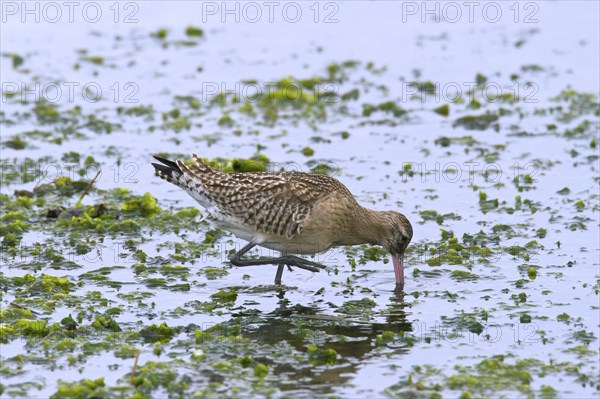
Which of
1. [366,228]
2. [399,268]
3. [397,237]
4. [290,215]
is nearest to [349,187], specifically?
[366,228]

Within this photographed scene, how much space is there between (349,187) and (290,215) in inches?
120

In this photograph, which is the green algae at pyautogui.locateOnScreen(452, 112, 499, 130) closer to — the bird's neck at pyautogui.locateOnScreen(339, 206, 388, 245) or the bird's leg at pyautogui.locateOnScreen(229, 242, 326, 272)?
the bird's neck at pyautogui.locateOnScreen(339, 206, 388, 245)

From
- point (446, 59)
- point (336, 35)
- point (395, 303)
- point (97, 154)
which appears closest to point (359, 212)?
point (395, 303)

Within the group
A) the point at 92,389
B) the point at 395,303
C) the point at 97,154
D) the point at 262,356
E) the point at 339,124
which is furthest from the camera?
the point at 339,124

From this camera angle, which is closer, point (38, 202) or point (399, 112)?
point (38, 202)

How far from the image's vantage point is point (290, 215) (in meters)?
10.9

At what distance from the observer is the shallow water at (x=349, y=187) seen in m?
8.83

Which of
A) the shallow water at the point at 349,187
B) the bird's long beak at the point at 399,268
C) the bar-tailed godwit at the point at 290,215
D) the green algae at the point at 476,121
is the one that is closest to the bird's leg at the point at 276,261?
the bar-tailed godwit at the point at 290,215

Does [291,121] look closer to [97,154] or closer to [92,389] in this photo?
[97,154]

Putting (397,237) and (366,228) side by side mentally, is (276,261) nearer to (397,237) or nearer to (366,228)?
(366,228)

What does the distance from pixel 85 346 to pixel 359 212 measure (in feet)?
10.3

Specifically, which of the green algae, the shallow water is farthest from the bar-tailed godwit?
the green algae

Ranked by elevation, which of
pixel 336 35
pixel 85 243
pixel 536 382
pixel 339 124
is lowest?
pixel 536 382

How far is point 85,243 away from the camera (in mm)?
11820
